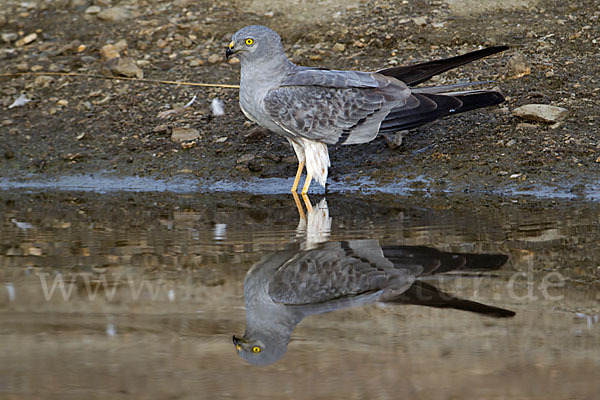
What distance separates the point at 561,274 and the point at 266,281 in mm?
1307

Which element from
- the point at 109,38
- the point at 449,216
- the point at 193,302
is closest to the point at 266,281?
the point at 193,302

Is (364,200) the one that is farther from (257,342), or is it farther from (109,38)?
(109,38)

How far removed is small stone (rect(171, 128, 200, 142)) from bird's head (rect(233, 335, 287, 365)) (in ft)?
15.4

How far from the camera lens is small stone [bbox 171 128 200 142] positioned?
7.41 metres

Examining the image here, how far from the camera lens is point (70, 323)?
3.18 metres

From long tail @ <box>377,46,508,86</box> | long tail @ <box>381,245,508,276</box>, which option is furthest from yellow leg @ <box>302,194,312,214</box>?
long tail @ <box>381,245,508,276</box>

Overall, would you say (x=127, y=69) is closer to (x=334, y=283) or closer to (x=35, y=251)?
(x=35, y=251)

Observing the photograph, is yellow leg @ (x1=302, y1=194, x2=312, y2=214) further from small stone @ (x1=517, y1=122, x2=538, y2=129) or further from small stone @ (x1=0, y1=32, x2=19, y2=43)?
small stone @ (x1=0, y1=32, x2=19, y2=43)

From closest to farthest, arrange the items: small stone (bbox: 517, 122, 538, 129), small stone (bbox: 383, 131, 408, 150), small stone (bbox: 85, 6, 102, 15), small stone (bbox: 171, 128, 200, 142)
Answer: small stone (bbox: 517, 122, 538, 129), small stone (bbox: 383, 131, 408, 150), small stone (bbox: 171, 128, 200, 142), small stone (bbox: 85, 6, 102, 15)

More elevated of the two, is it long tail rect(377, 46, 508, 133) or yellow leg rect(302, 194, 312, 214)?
long tail rect(377, 46, 508, 133)

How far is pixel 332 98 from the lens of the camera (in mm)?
6219

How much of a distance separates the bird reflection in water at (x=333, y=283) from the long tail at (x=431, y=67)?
7.68ft

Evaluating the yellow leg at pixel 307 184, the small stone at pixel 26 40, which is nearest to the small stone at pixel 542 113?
the yellow leg at pixel 307 184

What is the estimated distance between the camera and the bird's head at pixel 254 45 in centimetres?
616
